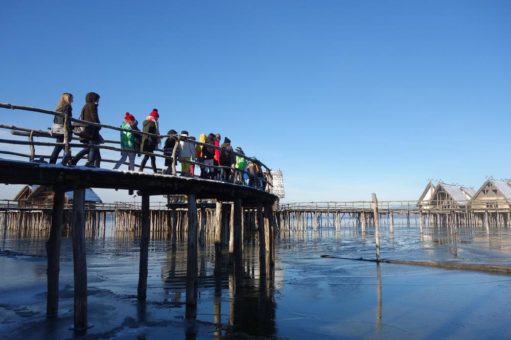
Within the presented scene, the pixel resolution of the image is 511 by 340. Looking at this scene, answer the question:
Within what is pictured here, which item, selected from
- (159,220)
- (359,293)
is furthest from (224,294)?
(159,220)

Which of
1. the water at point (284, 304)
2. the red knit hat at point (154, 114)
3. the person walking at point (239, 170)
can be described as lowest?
the water at point (284, 304)

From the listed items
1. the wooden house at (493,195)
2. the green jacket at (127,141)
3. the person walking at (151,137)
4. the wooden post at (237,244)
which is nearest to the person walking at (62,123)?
the green jacket at (127,141)

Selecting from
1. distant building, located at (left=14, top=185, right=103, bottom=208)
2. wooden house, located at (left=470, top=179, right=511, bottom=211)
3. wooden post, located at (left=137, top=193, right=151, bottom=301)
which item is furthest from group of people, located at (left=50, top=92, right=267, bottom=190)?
wooden house, located at (left=470, top=179, right=511, bottom=211)

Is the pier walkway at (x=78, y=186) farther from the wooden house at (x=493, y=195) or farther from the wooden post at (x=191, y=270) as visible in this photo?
the wooden house at (x=493, y=195)

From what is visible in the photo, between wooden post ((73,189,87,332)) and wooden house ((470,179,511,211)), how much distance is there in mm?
58462

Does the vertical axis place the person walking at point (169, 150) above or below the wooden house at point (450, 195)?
below

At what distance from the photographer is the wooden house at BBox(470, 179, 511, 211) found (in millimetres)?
57287

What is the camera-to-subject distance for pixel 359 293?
1323cm

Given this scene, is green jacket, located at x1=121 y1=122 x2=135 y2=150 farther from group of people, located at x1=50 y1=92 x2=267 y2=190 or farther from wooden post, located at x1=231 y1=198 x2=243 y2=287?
wooden post, located at x1=231 y1=198 x2=243 y2=287

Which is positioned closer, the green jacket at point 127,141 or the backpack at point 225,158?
the green jacket at point 127,141

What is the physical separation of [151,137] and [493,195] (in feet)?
200

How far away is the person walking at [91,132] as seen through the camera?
28.8 ft

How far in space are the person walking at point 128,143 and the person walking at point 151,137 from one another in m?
0.29

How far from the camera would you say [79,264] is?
26.9 ft
